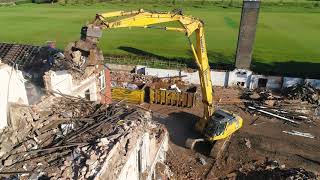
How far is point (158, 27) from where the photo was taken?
1820 centimetres

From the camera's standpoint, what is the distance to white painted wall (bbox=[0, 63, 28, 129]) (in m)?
13.0

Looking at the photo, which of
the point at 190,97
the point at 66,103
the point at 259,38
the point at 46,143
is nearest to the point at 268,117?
the point at 190,97

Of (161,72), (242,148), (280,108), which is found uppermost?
(161,72)

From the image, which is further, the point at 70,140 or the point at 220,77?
the point at 220,77

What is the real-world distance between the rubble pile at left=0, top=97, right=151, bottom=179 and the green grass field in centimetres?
2498

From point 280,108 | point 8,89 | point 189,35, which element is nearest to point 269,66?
point 280,108

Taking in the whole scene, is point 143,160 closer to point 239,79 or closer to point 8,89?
point 8,89

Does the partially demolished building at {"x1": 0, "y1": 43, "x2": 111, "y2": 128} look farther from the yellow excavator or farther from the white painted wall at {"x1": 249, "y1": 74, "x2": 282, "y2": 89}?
the white painted wall at {"x1": 249, "y1": 74, "x2": 282, "y2": 89}

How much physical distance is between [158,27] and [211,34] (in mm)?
34145

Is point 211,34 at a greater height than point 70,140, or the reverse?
point 70,140

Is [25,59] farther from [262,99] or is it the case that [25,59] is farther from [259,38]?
[259,38]

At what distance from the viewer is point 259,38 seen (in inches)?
1934

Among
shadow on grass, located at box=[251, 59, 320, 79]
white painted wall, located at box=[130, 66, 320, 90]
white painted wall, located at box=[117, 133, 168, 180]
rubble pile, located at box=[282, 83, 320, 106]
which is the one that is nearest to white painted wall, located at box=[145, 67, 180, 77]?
white painted wall, located at box=[130, 66, 320, 90]

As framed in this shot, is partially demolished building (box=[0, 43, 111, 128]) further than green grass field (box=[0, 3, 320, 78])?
No
